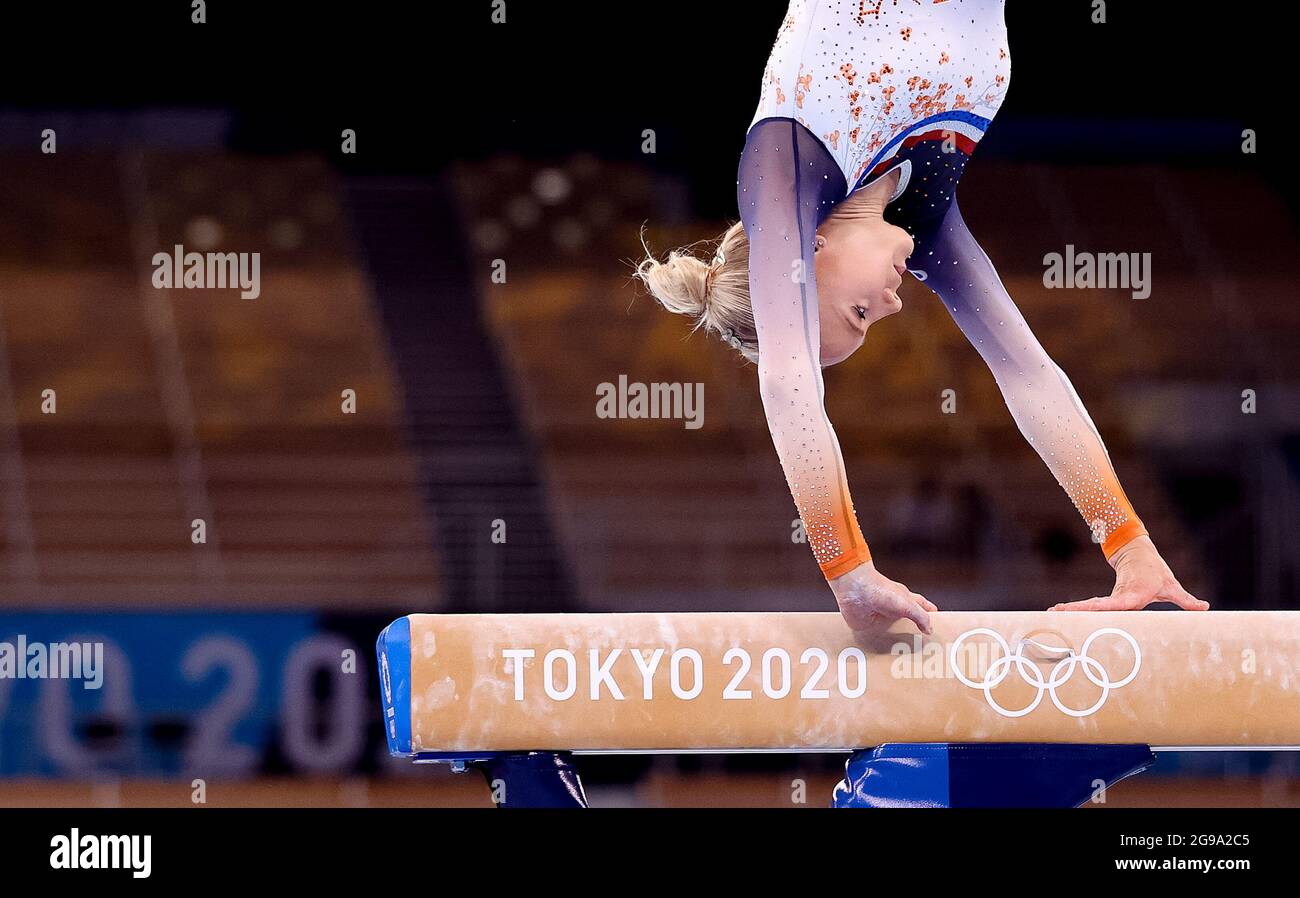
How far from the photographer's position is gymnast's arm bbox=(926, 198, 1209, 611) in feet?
11.5

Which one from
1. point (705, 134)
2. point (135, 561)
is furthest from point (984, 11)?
point (135, 561)

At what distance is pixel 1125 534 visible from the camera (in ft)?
11.6

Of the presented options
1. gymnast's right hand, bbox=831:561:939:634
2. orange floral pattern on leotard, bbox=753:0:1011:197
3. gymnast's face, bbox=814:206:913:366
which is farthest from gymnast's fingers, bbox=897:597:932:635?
orange floral pattern on leotard, bbox=753:0:1011:197

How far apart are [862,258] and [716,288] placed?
341mm

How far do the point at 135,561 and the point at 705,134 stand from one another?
9.27 ft

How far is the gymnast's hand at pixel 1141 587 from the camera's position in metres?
3.48

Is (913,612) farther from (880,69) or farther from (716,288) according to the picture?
(880,69)

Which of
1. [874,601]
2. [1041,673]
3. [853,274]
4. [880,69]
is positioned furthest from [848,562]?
[880,69]

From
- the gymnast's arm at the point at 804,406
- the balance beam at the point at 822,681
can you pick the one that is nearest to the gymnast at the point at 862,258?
the gymnast's arm at the point at 804,406

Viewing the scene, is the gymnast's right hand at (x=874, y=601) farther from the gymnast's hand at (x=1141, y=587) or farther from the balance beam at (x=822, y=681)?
the gymnast's hand at (x=1141, y=587)

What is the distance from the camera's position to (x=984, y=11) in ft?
11.2

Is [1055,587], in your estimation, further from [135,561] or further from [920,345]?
[135,561]

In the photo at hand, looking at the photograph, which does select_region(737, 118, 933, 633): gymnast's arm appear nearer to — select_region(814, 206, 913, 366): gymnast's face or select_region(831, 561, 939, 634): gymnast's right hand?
select_region(831, 561, 939, 634): gymnast's right hand
